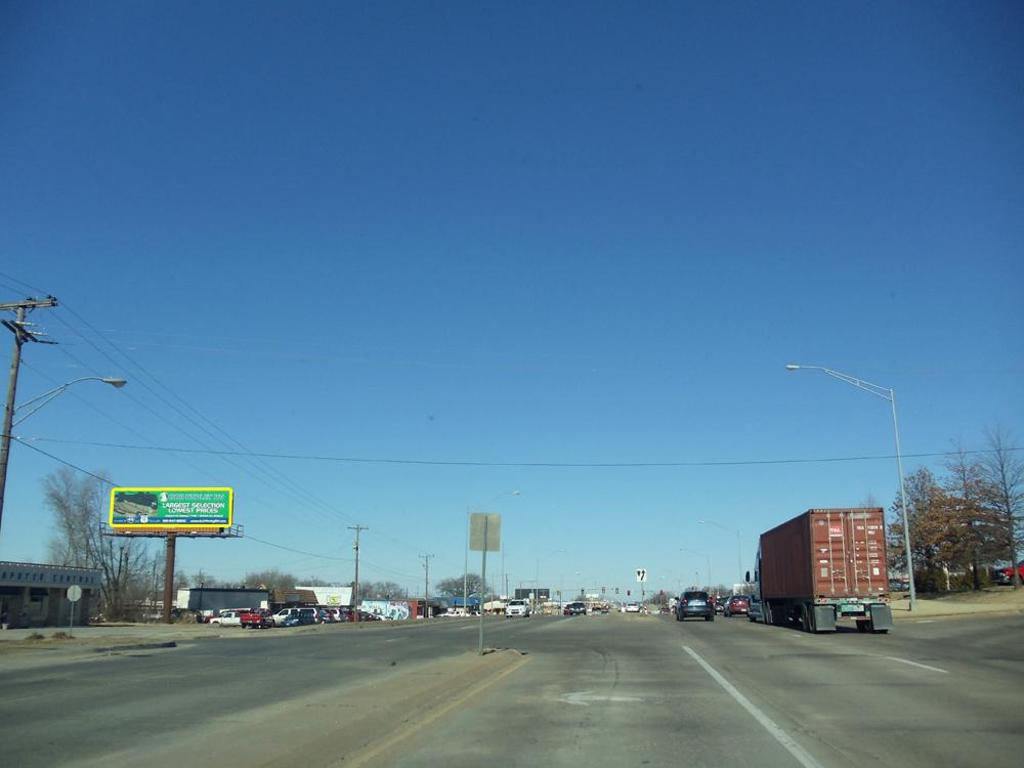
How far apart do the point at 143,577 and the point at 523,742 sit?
110m

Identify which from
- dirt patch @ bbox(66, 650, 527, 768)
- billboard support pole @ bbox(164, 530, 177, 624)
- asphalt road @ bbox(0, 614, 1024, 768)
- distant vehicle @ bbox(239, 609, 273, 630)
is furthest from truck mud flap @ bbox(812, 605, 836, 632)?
billboard support pole @ bbox(164, 530, 177, 624)

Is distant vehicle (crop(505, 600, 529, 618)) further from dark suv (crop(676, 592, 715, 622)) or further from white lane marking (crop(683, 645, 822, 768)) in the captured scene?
white lane marking (crop(683, 645, 822, 768))

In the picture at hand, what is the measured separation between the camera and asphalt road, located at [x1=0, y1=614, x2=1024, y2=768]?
32.4ft

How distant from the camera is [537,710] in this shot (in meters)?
13.6

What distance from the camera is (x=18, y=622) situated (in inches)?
2591

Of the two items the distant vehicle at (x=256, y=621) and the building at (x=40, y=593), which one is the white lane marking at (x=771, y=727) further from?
the building at (x=40, y=593)

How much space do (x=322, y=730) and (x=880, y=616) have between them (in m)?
29.0

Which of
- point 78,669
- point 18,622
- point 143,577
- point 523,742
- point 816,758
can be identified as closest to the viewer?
point 816,758

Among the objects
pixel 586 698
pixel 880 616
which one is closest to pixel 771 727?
pixel 586 698

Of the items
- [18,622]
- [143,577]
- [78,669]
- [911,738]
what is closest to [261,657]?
[78,669]

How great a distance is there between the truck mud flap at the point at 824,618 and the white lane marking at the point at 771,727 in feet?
58.8

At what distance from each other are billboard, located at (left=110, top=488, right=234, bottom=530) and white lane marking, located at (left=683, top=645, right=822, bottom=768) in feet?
213

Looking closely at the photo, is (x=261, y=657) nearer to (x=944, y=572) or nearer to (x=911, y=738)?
(x=911, y=738)

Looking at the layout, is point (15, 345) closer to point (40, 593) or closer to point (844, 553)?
point (844, 553)
